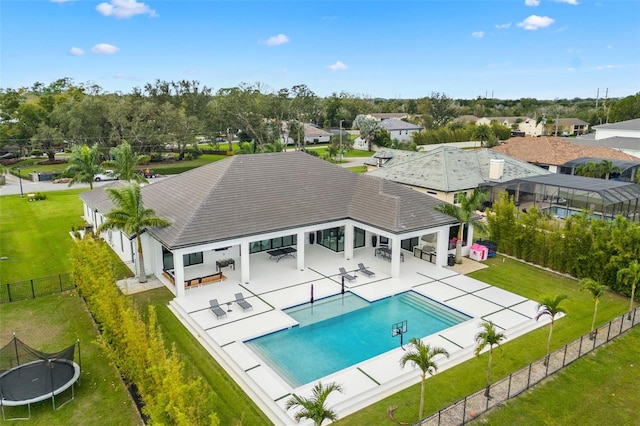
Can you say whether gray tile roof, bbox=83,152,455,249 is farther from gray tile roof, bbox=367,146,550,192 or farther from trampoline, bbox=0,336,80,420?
gray tile roof, bbox=367,146,550,192

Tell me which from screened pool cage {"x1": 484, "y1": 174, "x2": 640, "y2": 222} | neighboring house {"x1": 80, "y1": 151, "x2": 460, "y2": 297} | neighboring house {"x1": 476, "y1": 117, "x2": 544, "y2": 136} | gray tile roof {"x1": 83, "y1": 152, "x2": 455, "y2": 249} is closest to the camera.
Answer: neighboring house {"x1": 80, "y1": 151, "x2": 460, "y2": 297}

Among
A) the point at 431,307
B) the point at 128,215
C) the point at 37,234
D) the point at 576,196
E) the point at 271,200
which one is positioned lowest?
the point at 431,307

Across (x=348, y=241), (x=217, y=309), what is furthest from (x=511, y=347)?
(x=217, y=309)

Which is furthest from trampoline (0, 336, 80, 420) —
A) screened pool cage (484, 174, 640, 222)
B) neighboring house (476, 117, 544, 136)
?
neighboring house (476, 117, 544, 136)

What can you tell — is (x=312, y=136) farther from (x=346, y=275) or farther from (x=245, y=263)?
(x=245, y=263)

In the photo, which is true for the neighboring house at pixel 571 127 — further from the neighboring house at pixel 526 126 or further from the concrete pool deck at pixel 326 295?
the concrete pool deck at pixel 326 295

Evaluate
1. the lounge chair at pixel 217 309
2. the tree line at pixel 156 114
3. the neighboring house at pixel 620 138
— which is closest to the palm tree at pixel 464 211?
the lounge chair at pixel 217 309
